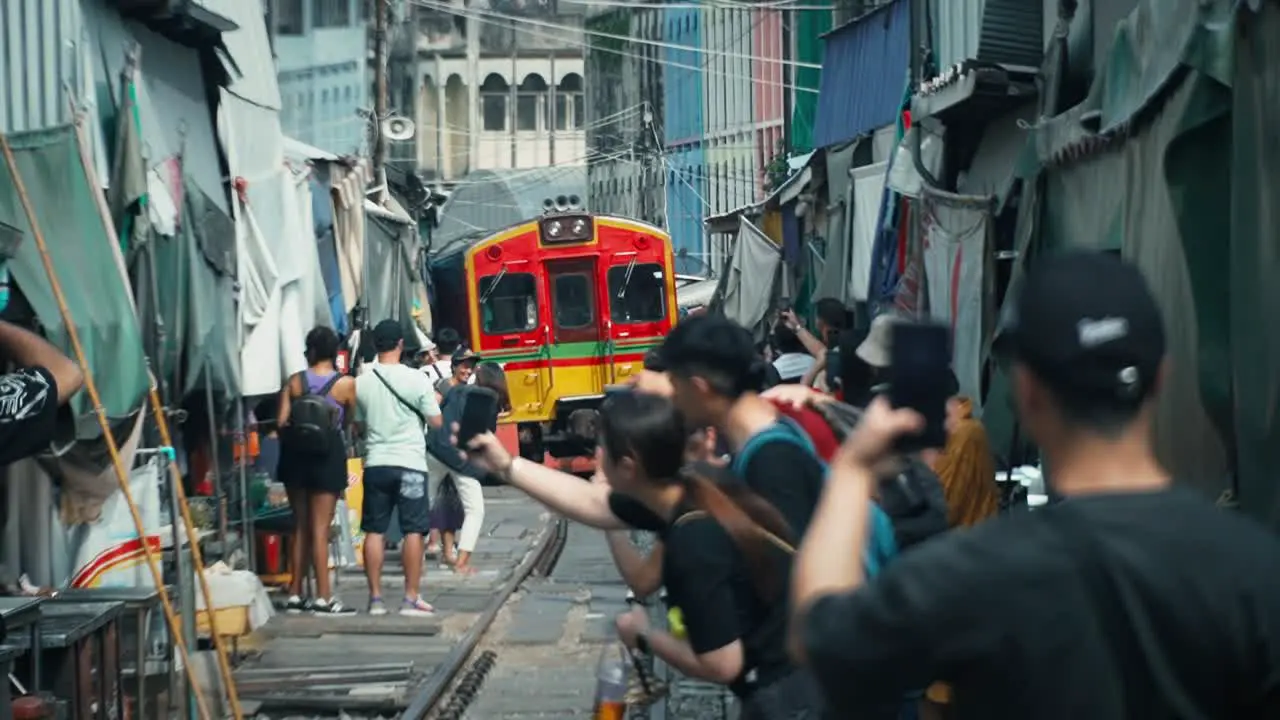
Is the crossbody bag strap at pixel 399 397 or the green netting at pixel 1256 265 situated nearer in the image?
the green netting at pixel 1256 265

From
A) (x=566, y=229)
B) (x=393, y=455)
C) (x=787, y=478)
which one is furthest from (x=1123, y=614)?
(x=566, y=229)

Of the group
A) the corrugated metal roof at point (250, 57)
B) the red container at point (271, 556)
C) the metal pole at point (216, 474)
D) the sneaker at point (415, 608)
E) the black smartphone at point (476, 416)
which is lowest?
the sneaker at point (415, 608)

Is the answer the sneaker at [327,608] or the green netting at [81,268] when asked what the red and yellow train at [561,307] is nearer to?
the sneaker at [327,608]

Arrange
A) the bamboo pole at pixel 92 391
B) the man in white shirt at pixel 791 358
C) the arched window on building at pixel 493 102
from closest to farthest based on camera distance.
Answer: the bamboo pole at pixel 92 391 < the man in white shirt at pixel 791 358 < the arched window on building at pixel 493 102

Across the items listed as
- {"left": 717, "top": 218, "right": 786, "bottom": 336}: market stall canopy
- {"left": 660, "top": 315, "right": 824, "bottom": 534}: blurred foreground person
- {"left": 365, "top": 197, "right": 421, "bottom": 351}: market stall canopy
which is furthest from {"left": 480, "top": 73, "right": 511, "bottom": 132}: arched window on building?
{"left": 660, "top": 315, "right": 824, "bottom": 534}: blurred foreground person

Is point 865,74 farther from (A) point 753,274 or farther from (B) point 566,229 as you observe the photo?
(B) point 566,229

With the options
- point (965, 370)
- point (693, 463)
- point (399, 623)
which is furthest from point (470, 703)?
point (693, 463)

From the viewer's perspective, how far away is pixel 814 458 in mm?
4625

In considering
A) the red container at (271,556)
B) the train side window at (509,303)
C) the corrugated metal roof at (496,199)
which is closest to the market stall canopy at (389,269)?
the train side window at (509,303)

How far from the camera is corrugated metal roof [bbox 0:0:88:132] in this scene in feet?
30.6

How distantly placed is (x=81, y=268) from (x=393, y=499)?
4.96 meters

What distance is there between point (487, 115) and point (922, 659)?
73.1 metres

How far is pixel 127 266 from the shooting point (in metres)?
10.4

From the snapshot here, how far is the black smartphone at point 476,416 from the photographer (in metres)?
4.86
